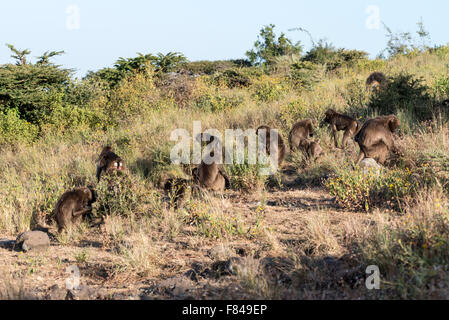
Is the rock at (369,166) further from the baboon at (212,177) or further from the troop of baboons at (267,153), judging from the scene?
the baboon at (212,177)

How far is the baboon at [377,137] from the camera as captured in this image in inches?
318

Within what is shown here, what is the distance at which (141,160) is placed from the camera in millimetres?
10727

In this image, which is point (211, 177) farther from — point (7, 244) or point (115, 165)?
point (7, 244)

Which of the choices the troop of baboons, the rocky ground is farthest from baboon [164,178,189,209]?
the rocky ground

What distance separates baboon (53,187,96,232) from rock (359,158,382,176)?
15.5 feet

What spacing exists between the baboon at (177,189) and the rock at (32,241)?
2140 millimetres

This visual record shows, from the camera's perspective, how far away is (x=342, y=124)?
9.87 metres

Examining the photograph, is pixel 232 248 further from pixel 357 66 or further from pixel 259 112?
pixel 357 66

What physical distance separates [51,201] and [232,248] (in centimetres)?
409

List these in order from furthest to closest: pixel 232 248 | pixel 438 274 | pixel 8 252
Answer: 1. pixel 8 252
2. pixel 232 248
3. pixel 438 274

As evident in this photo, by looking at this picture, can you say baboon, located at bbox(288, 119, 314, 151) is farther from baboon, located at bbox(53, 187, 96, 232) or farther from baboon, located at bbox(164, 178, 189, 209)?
baboon, located at bbox(53, 187, 96, 232)

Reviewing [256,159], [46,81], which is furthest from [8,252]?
[46,81]

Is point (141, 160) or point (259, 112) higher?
point (259, 112)
